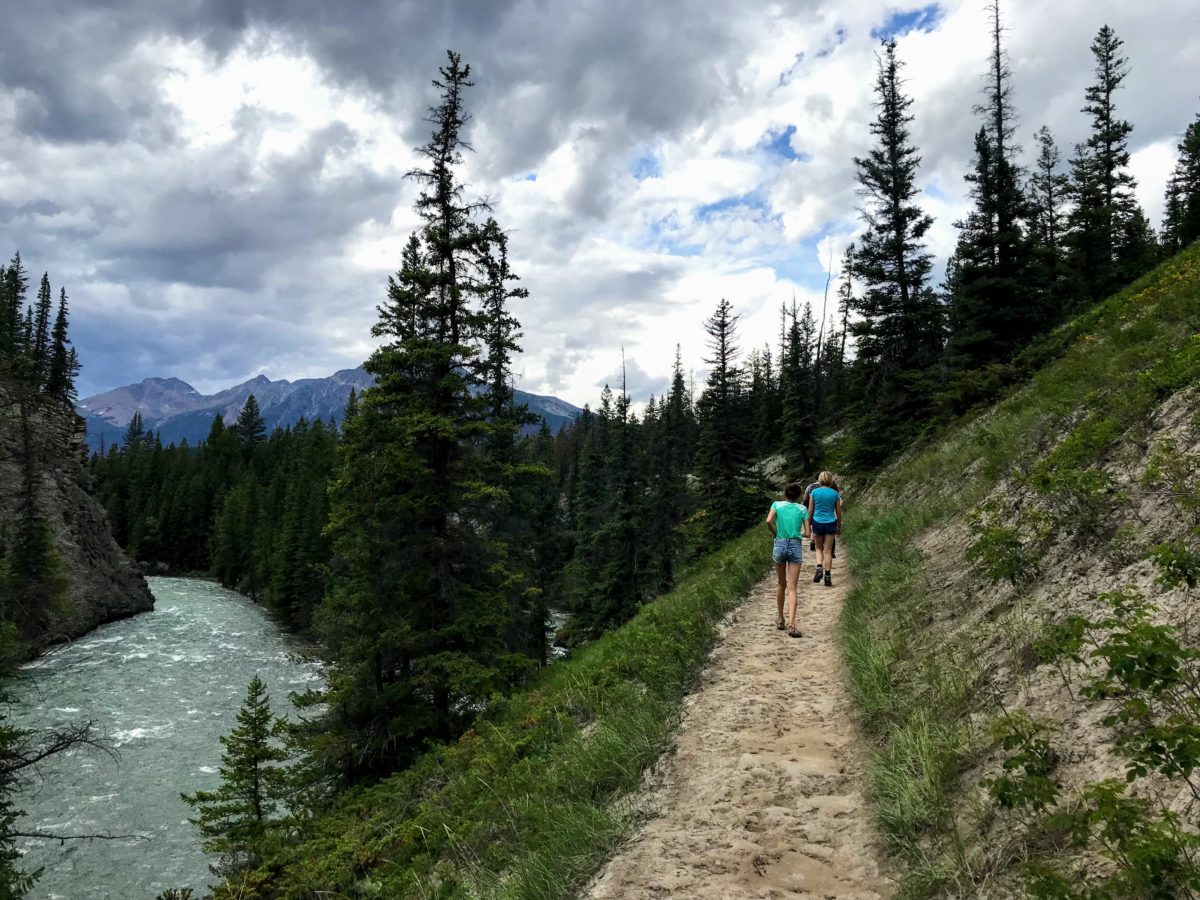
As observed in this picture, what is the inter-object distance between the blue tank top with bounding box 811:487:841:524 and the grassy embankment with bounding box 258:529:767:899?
96.5 inches

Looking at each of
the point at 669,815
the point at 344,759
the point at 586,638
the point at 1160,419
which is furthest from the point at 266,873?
the point at 586,638

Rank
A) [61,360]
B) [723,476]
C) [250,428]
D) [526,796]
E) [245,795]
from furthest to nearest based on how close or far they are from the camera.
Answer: [250,428] → [61,360] → [723,476] → [245,795] → [526,796]

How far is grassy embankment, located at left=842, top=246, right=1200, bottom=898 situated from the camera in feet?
13.1

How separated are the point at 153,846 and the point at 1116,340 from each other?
85.3ft

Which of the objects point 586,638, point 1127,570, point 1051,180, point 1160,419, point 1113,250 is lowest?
point 586,638

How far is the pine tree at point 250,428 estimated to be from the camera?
4878 inches

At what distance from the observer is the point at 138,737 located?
891 inches

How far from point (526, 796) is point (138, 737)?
24.6 m

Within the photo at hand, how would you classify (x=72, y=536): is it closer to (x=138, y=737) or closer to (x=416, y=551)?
(x=138, y=737)

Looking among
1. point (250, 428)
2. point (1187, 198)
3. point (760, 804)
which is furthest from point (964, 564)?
point (250, 428)

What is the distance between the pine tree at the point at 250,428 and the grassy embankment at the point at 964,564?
13403 cm

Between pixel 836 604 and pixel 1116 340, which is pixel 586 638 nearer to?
pixel 836 604

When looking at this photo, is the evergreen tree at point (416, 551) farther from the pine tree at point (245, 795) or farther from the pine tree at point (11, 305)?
the pine tree at point (11, 305)

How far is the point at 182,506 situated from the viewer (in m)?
92.6
